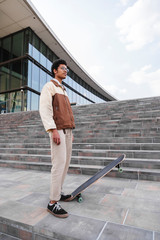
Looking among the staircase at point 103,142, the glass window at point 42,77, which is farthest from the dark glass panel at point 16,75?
the staircase at point 103,142

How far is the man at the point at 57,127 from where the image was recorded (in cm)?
212

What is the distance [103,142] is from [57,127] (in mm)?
3829

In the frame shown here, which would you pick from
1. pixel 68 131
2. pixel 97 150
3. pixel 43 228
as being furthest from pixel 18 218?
pixel 97 150

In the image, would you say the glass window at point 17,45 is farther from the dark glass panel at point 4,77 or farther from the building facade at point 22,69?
the dark glass panel at point 4,77

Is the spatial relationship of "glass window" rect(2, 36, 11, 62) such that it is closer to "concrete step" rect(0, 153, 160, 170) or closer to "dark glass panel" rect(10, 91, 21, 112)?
"dark glass panel" rect(10, 91, 21, 112)

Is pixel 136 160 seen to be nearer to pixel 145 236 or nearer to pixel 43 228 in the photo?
pixel 145 236

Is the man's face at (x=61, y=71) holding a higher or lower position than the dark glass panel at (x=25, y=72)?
lower

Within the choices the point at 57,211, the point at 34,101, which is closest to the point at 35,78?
the point at 34,101

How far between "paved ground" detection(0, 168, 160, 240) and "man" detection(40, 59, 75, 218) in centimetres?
23

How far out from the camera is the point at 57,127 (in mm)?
2246

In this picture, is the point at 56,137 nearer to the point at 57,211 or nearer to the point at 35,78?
the point at 57,211

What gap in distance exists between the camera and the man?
2124 millimetres

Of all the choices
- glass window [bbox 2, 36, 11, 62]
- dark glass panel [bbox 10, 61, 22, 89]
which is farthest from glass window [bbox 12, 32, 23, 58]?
dark glass panel [bbox 10, 61, 22, 89]

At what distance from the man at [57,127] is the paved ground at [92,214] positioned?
0.23 m
